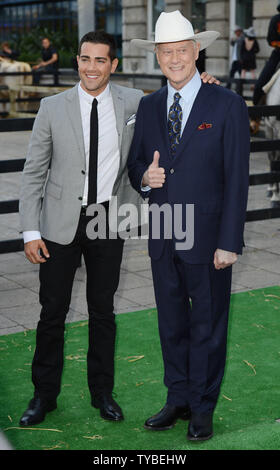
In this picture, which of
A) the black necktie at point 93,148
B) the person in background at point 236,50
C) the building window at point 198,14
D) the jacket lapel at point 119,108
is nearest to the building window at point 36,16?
the building window at point 198,14

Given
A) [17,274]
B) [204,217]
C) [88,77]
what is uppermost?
[88,77]

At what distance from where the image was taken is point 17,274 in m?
8.44

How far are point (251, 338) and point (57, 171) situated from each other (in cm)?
257

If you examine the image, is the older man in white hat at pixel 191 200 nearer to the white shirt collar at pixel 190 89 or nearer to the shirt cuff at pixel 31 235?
the white shirt collar at pixel 190 89

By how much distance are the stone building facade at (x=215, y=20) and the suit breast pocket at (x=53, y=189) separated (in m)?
18.1

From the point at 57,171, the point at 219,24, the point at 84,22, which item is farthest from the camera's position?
the point at 219,24

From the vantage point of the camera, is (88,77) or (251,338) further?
(251,338)

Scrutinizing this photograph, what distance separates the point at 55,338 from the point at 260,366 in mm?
1727

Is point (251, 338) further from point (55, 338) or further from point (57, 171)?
point (57, 171)

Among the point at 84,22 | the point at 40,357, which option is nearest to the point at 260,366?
the point at 40,357

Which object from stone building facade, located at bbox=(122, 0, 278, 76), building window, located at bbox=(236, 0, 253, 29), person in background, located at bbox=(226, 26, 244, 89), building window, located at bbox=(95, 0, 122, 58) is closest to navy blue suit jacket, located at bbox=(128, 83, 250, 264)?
stone building facade, located at bbox=(122, 0, 278, 76)

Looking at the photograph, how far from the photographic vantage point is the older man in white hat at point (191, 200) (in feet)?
14.0
